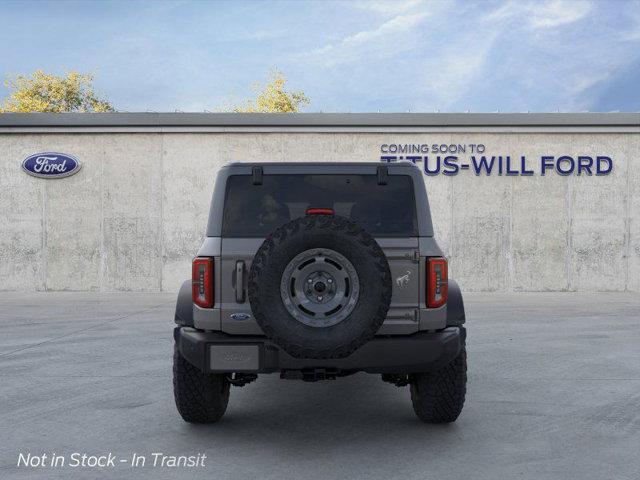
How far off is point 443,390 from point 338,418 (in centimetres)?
92

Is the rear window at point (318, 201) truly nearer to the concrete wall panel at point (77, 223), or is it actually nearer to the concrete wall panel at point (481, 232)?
the concrete wall panel at point (481, 232)

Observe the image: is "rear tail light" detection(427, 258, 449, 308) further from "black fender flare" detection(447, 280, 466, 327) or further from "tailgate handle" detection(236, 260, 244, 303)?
"tailgate handle" detection(236, 260, 244, 303)

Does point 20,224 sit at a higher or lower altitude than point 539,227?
higher

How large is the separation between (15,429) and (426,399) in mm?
3021

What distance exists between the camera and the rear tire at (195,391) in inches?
198

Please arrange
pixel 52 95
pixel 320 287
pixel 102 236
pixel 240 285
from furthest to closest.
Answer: pixel 52 95, pixel 102 236, pixel 240 285, pixel 320 287

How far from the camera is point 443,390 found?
5043mm

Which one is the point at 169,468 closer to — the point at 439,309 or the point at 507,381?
the point at 439,309

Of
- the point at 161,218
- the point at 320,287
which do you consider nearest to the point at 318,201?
the point at 320,287

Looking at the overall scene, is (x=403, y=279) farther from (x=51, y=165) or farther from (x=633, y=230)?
(x=51, y=165)

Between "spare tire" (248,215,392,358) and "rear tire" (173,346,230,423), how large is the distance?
98 cm

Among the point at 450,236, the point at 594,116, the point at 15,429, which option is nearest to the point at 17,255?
the point at 450,236

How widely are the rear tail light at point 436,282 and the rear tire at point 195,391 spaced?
5.37 ft

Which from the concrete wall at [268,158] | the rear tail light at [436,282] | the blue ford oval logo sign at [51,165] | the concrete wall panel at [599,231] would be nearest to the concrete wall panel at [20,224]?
the concrete wall at [268,158]
